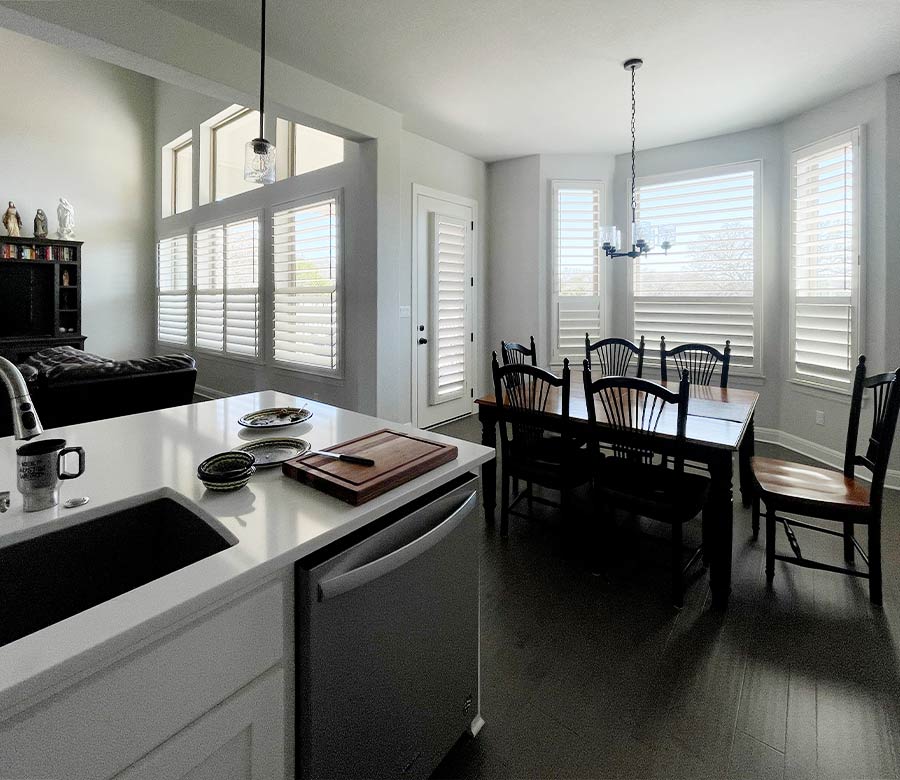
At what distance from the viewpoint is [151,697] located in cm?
74

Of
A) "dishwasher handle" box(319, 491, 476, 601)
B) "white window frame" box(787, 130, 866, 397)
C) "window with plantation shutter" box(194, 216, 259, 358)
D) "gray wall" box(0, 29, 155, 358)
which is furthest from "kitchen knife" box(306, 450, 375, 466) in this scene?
"gray wall" box(0, 29, 155, 358)

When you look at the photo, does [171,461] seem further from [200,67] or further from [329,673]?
[200,67]

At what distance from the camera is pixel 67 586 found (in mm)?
1086

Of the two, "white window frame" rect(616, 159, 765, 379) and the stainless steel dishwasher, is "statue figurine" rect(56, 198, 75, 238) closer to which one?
"white window frame" rect(616, 159, 765, 379)

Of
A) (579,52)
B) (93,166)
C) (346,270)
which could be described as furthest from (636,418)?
(93,166)

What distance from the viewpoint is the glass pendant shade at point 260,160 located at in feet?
7.06

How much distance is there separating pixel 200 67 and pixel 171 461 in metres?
2.96

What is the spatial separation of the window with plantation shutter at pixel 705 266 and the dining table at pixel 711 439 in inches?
73.5

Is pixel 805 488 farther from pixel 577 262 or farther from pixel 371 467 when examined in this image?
pixel 577 262

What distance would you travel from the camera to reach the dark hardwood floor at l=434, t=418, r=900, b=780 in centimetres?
149

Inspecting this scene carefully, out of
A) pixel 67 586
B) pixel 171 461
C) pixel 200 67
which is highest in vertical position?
pixel 200 67

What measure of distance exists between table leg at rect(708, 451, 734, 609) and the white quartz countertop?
1289mm

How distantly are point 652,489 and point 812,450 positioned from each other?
2969 millimetres

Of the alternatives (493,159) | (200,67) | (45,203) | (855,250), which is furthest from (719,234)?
(45,203)
